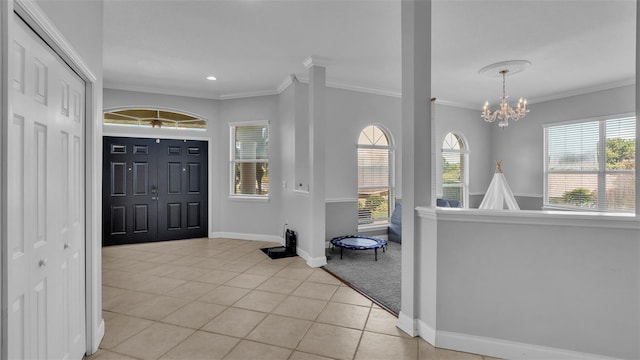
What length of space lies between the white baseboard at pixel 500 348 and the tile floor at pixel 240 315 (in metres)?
0.07

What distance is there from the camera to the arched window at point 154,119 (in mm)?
5402

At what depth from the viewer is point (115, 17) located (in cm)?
308

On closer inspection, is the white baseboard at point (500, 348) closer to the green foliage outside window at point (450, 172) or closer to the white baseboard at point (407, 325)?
the white baseboard at point (407, 325)

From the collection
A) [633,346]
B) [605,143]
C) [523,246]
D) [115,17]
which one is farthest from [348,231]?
[605,143]

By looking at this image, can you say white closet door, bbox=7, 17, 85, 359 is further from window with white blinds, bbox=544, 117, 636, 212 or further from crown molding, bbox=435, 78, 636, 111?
window with white blinds, bbox=544, 117, 636, 212

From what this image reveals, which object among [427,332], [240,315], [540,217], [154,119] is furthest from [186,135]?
[540,217]

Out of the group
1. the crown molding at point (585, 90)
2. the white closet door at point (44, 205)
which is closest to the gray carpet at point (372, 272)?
the white closet door at point (44, 205)

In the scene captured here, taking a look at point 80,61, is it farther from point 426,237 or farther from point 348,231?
point 348,231

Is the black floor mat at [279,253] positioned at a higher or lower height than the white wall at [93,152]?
lower

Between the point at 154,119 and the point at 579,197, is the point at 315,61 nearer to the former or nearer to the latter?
the point at 154,119

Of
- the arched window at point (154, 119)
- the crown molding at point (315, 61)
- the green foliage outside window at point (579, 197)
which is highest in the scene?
the crown molding at point (315, 61)

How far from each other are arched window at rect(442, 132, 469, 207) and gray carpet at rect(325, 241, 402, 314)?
241cm

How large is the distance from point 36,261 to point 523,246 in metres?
2.90

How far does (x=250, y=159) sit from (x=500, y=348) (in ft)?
16.0
